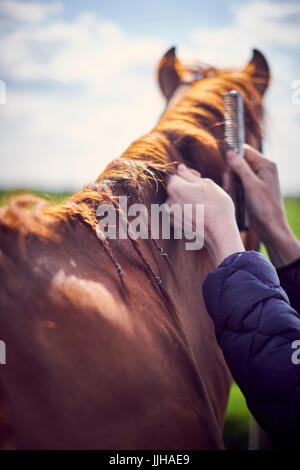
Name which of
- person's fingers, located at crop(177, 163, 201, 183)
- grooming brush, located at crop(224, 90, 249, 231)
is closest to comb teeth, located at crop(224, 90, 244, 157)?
grooming brush, located at crop(224, 90, 249, 231)

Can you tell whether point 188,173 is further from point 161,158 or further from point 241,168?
point 241,168

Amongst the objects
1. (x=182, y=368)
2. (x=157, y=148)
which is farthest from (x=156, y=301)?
(x=157, y=148)

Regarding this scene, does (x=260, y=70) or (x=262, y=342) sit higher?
(x=260, y=70)

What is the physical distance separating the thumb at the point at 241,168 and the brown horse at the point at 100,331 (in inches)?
8.5

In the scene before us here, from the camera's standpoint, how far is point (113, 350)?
1.45ft

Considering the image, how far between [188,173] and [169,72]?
0.53 m

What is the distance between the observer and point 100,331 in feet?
1.45

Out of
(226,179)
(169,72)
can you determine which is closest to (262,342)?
(226,179)

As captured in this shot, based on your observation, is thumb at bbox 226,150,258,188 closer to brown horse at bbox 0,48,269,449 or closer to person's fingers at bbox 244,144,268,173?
person's fingers at bbox 244,144,268,173

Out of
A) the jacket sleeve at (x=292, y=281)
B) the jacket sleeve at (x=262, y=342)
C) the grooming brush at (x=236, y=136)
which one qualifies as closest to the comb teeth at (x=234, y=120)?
the grooming brush at (x=236, y=136)

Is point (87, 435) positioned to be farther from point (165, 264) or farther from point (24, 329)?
point (165, 264)

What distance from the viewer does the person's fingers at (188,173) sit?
726 millimetres

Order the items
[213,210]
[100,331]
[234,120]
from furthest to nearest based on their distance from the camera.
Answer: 1. [234,120]
2. [213,210]
3. [100,331]

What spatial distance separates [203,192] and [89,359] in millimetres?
383
